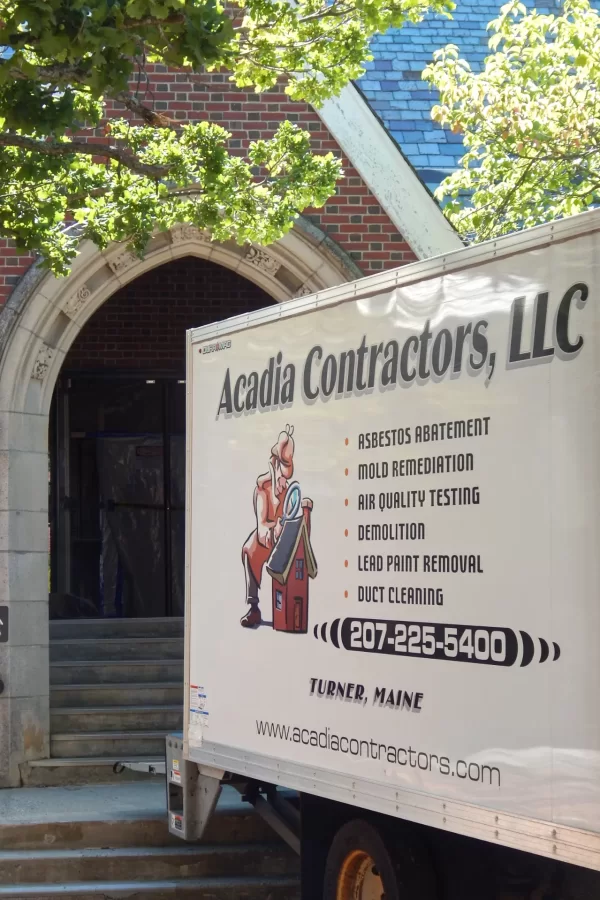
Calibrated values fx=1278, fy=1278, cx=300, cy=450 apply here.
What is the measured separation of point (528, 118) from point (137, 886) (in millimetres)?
6853

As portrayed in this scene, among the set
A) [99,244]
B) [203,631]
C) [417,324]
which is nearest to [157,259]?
[99,244]

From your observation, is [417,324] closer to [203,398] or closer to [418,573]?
[418,573]

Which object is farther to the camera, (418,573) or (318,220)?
(318,220)

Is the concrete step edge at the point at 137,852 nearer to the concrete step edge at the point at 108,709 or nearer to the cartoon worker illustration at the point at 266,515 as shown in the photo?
the concrete step edge at the point at 108,709

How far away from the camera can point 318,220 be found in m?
10.8

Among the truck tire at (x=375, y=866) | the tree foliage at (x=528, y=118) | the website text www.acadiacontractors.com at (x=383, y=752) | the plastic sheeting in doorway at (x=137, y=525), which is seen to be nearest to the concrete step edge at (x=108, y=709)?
the plastic sheeting in doorway at (x=137, y=525)

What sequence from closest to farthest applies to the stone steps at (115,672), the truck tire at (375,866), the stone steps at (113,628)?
1. the truck tire at (375,866)
2. the stone steps at (115,672)
3. the stone steps at (113,628)

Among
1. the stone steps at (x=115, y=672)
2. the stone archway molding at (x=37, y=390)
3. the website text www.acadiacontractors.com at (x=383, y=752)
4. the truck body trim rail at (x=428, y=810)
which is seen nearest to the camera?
the truck body trim rail at (x=428, y=810)

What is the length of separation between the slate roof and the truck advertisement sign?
7182 mm

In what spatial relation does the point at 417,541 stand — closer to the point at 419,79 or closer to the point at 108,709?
the point at 108,709

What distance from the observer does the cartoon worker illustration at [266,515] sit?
605 cm

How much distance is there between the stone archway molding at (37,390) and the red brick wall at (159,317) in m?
3.31

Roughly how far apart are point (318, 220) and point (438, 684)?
6676 millimetres

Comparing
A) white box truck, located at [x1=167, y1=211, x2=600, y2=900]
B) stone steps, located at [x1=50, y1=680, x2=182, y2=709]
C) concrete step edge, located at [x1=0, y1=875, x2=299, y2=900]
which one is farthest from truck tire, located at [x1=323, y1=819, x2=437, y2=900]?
stone steps, located at [x1=50, y1=680, x2=182, y2=709]
